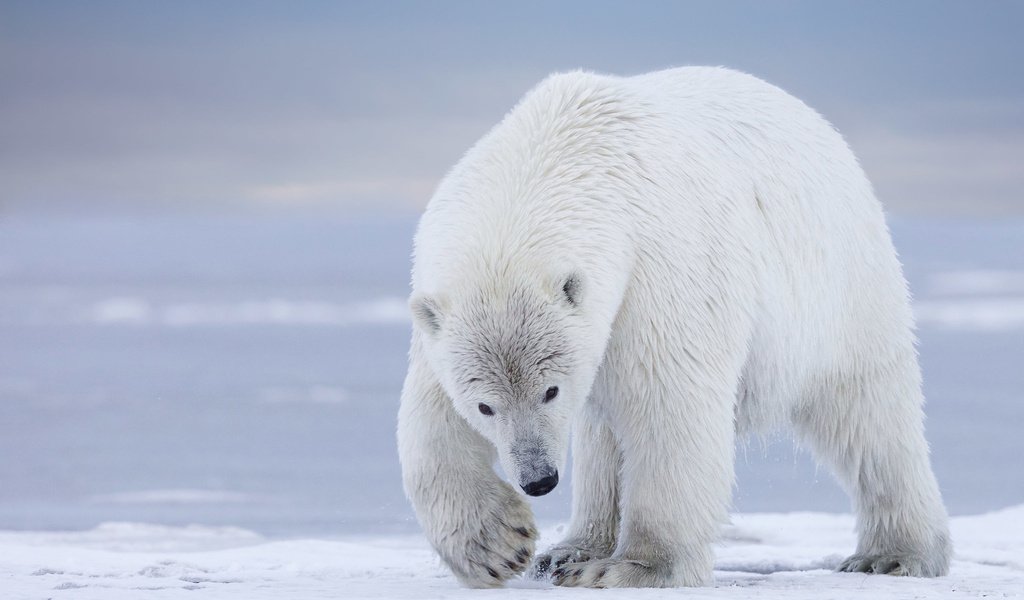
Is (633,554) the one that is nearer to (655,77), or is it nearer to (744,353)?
(744,353)

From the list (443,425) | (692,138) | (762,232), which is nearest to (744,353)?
(762,232)

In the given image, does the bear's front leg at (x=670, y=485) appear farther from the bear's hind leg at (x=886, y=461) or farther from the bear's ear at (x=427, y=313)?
the bear's hind leg at (x=886, y=461)

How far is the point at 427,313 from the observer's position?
16.9 ft

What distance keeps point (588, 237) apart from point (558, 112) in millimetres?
745

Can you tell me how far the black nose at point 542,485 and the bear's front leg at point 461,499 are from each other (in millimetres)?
516

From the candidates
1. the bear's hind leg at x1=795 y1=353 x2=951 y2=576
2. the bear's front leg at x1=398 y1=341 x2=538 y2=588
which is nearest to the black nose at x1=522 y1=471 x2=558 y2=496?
the bear's front leg at x1=398 y1=341 x2=538 y2=588

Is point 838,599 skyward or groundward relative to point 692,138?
groundward

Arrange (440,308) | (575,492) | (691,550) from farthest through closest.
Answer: (575,492)
(691,550)
(440,308)

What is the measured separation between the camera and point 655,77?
654 cm

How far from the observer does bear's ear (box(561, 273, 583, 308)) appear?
4.99 meters

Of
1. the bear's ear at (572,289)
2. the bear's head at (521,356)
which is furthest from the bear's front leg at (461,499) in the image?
the bear's ear at (572,289)

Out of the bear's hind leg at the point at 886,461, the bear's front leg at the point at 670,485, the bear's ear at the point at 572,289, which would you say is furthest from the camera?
the bear's hind leg at the point at 886,461

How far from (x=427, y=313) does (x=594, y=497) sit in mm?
1940

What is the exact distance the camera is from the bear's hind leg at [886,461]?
656 cm
